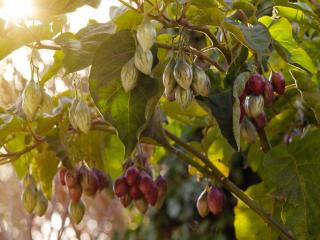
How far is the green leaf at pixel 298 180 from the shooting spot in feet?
3.63

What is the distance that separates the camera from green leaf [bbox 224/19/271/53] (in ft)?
3.02

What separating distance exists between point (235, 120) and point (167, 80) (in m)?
0.11

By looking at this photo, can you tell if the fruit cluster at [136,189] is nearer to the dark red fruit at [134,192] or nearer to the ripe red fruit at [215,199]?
the dark red fruit at [134,192]

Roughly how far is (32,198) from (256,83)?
1.74ft

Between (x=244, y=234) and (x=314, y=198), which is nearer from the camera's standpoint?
(x=314, y=198)

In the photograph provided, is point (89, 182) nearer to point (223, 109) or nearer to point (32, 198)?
point (32, 198)

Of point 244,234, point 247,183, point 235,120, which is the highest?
point 235,120

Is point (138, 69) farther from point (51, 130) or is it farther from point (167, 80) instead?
point (51, 130)

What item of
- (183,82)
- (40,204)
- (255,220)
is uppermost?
(183,82)

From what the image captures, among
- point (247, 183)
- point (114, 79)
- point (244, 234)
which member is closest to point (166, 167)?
point (247, 183)

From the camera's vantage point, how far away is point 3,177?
3.07 meters

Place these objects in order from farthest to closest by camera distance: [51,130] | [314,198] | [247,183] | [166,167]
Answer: [166,167], [247,183], [51,130], [314,198]

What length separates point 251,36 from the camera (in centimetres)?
94

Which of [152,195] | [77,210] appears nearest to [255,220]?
[152,195]
